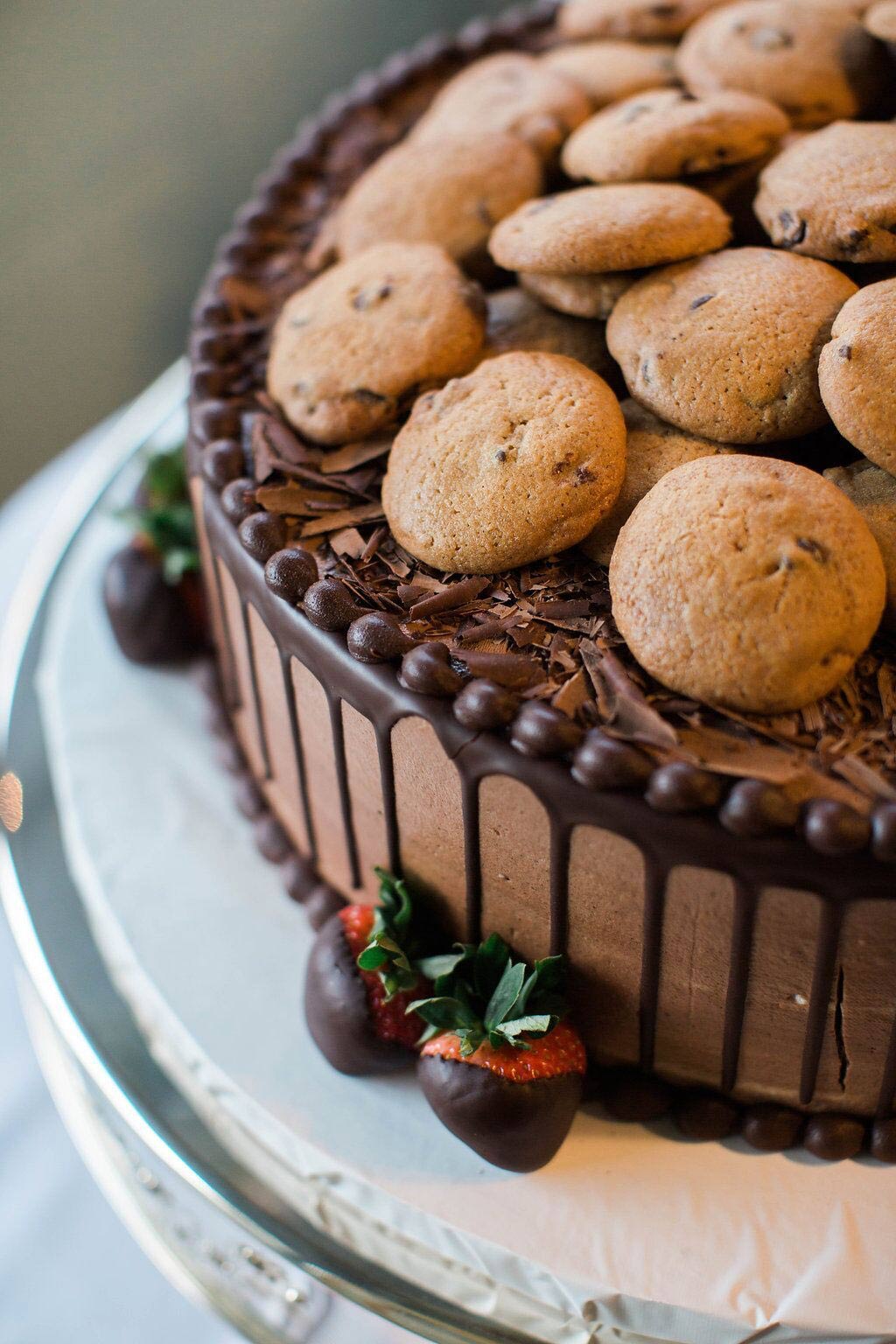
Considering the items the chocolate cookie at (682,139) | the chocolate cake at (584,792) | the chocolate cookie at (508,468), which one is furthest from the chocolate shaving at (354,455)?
the chocolate cookie at (682,139)

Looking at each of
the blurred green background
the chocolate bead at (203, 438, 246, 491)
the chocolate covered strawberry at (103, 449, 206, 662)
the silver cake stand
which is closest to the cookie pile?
the chocolate bead at (203, 438, 246, 491)

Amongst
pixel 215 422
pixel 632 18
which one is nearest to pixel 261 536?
pixel 215 422

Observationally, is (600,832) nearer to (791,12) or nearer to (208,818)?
(208,818)

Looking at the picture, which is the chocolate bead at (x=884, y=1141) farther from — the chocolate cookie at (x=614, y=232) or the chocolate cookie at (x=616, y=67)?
the chocolate cookie at (x=616, y=67)

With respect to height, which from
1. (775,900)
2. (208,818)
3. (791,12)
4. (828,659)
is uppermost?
(791,12)

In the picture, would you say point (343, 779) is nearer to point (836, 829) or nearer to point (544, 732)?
point (544, 732)

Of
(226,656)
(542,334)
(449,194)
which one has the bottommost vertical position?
(226,656)

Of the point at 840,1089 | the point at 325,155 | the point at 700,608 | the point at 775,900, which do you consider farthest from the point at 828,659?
the point at 325,155
